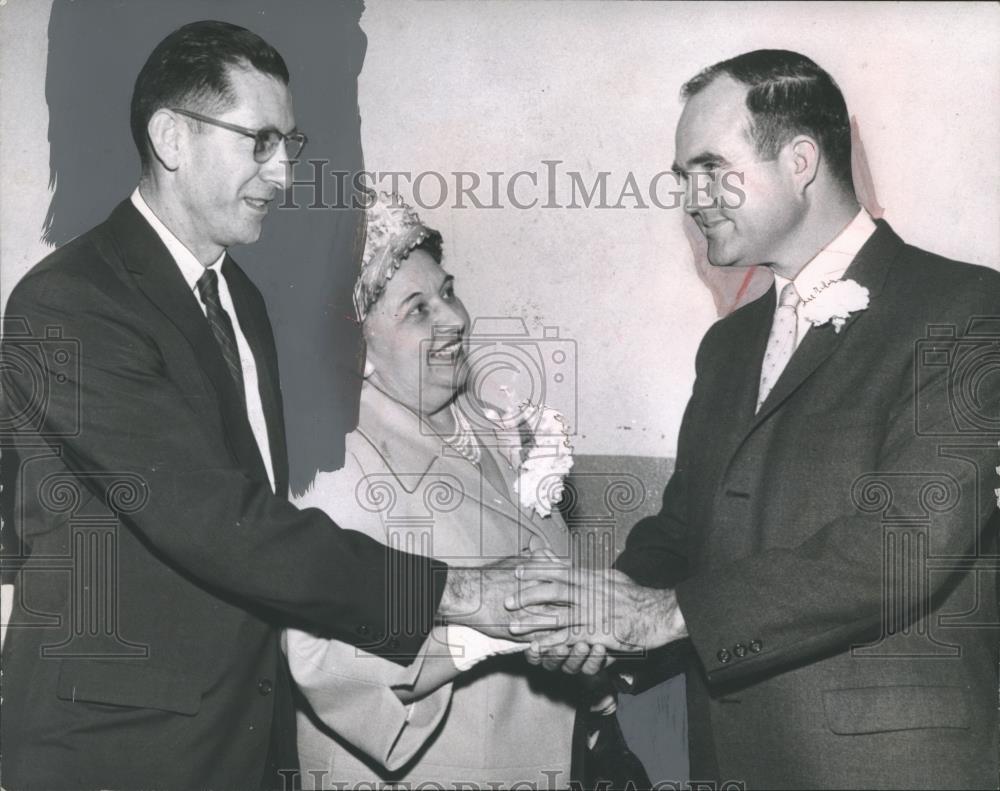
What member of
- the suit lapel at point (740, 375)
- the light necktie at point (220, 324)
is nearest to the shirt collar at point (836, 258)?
the suit lapel at point (740, 375)

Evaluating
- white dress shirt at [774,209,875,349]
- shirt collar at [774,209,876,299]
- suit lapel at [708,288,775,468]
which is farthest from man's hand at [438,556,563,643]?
shirt collar at [774,209,876,299]

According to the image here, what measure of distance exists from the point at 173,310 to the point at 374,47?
1.05 meters

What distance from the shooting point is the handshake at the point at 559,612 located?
366 centimetres

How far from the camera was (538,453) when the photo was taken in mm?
3861

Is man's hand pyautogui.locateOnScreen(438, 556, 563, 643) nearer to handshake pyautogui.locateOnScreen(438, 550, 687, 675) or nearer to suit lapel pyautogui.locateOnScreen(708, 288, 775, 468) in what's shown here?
handshake pyautogui.locateOnScreen(438, 550, 687, 675)

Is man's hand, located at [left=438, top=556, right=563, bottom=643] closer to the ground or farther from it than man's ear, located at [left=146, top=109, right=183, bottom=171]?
closer to the ground

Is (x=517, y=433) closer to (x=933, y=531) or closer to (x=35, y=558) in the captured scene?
(x=933, y=531)

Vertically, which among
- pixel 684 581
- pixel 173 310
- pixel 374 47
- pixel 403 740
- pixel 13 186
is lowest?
pixel 403 740

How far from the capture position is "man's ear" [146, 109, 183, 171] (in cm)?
373

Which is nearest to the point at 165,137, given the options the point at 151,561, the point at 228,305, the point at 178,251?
the point at 178,251

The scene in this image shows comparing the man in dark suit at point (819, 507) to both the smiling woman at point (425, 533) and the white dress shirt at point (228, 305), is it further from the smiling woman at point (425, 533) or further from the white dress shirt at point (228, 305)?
the white dress shirt at point (228, 305)

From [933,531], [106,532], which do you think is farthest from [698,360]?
[106,532]

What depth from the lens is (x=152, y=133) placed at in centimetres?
376

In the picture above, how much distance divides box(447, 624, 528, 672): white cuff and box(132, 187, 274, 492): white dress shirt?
27.8 inches
